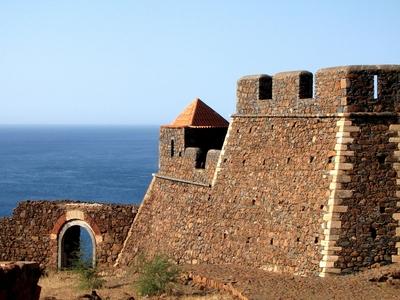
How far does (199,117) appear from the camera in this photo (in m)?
24.6

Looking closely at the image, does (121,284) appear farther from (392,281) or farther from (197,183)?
(392,281)

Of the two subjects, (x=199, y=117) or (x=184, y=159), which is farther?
(x=199, y=117)

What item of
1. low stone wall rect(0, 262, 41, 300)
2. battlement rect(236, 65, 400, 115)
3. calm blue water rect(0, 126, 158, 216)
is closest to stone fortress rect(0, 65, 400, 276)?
battlement rect(236, 65, 400, 115)

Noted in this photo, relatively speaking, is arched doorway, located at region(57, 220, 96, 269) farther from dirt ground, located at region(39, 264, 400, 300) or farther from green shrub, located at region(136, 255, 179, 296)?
green shrub, located at region(136, 255, 179, 296)

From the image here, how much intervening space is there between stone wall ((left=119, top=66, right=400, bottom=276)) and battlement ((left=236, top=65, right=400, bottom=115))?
2 cm

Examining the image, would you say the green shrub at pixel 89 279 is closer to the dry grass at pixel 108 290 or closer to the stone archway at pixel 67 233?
the dry grass at pixel 108 290

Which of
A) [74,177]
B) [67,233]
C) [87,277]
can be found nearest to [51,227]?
[67,233]

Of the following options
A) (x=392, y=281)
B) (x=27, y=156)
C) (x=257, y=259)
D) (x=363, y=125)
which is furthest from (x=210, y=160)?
(x=27, y=156)

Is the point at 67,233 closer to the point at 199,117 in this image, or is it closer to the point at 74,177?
the point at 199,117

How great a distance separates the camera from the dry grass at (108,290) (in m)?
17.8

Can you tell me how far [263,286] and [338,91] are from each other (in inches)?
176

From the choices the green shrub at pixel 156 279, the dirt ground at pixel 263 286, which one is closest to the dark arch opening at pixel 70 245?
the dirt ground at pixel 263 286

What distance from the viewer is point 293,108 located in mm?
18828

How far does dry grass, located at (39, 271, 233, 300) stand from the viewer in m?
17.8
